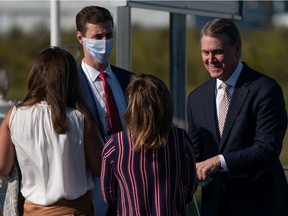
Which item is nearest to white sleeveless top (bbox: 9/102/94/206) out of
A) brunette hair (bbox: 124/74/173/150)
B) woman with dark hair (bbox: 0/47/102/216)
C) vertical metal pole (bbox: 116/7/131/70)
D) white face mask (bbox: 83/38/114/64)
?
woman with dark hair (bbox: 0/47/102/216)

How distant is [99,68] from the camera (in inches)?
177

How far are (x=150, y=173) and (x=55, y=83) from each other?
1.93 feet

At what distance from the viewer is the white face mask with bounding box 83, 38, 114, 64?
14.5ft

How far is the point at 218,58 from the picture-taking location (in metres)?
4.10

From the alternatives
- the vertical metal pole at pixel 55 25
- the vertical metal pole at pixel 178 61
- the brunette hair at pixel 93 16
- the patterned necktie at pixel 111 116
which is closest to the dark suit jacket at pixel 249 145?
the patterned necktie at pixel 111 116

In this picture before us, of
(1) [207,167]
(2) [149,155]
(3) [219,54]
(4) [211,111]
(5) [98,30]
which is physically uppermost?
(5) [98,30]

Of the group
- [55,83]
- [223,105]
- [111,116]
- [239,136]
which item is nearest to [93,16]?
[111,116]

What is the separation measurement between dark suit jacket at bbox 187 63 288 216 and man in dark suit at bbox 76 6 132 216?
46 centimetres

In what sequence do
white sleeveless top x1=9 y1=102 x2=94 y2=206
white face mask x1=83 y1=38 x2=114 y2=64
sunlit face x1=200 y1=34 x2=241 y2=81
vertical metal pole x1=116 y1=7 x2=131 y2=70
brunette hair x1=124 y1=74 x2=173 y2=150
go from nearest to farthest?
brunette hair x1=124 y1=74 x2=173 y2=150 → white sleeveless top x1=9 y1=102 x2=94 y2=206 → sunlit face x1=200 y1=34 x2=241 y2=81 → white face mask x1=83 y1=38 x2=114 y2=64 → vertical metal pole x1=116 y1=7 x2=131 y2=70

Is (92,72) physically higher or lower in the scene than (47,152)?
higher

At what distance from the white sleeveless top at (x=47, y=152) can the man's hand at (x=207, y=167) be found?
0.54 meters

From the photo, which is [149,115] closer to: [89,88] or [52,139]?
[52,139]

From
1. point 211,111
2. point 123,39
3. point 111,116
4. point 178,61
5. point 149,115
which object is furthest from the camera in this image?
point 178,61

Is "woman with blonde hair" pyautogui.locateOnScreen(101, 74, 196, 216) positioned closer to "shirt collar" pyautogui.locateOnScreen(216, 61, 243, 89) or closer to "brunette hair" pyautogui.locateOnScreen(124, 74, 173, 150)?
"brunette hair" pyautogui.locateOnScreen(124, 74, 173, 150)
